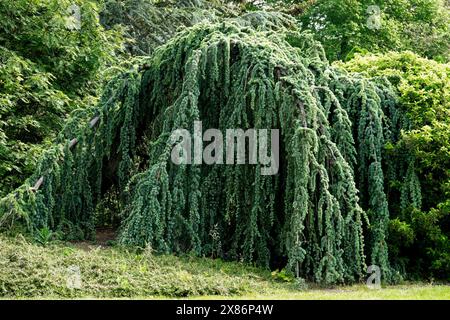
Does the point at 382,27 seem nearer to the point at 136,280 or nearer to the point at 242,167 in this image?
the point at 242,167

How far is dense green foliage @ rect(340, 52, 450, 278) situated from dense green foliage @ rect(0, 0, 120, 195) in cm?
506

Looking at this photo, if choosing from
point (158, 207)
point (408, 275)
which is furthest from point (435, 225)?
point (158, 207)

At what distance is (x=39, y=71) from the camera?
1003cm

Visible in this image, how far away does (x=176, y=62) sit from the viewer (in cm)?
738

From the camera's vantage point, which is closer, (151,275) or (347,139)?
(151,275)

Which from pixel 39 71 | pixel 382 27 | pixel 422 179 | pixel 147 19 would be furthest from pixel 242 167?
pixel 382 27

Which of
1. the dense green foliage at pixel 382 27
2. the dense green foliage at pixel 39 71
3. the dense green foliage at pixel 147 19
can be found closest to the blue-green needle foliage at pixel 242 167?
the dense green foliage at pixel 39 71

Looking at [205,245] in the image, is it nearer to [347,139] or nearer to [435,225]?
[347,139]

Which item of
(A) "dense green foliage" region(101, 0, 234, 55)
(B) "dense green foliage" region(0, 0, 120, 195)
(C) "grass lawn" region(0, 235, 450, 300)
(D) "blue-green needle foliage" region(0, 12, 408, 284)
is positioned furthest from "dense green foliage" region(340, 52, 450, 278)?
(A) "dense green foliage" region(101, 0, 234, 55)

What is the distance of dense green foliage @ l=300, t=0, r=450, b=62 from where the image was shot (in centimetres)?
1627

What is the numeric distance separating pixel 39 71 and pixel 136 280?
569 cm

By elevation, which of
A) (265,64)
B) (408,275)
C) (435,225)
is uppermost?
(265,64)

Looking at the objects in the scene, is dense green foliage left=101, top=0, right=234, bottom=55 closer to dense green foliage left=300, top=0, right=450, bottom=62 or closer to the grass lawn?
dense green foliage left=300, top=0, right=450, bottom=62
